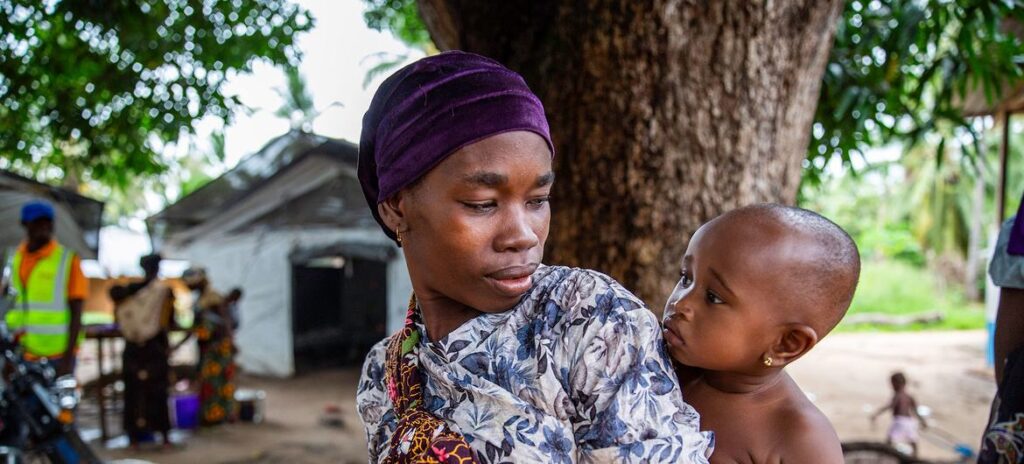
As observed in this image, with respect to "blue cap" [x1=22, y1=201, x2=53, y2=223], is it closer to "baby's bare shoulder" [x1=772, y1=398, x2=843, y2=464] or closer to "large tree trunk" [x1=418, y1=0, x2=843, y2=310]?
"large tree trunk" [x1=418, y1=0, x2=843, y2=310]

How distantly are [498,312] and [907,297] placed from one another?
26092 millimetres

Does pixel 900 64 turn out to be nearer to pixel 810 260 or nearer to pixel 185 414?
pixel 810 260

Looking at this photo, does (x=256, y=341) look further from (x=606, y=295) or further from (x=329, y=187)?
(x=606, y=295)

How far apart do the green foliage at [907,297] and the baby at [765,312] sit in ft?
69.3

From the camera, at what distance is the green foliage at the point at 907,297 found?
2163cm

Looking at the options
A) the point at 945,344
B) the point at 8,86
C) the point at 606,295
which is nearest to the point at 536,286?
the point at 606,295

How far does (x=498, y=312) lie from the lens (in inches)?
50.1

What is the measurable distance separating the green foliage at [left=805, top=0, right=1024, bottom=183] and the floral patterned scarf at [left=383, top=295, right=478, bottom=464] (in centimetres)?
303

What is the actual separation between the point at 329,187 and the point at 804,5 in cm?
1020

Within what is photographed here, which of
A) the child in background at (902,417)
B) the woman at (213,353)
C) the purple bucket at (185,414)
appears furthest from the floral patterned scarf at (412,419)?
the purple bucket at (185,414)

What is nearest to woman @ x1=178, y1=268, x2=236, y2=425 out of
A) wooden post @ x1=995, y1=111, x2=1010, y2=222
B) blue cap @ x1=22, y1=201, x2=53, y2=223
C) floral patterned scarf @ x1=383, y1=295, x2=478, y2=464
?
blue cap @ x1=22, y1=201, x2=53, y2=223

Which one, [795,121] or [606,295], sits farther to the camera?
[795,121]

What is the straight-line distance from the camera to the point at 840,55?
4.10m

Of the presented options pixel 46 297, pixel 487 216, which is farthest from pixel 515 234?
pixel 46 297
